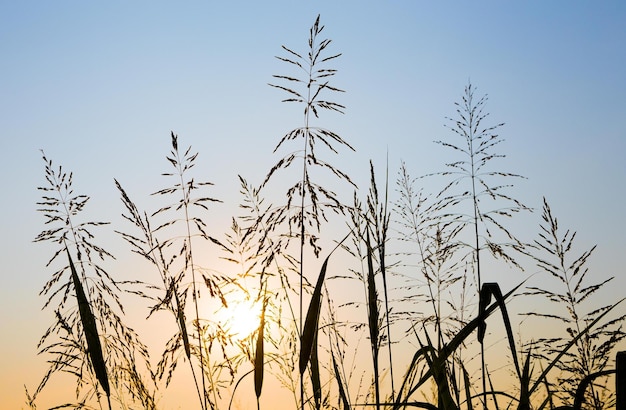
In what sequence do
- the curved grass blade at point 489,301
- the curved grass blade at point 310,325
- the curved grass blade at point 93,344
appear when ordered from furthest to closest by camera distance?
the curved grass blade at point 93,344 < the curved grass blade at point 310,325 < the curved grass blade at point 489,301

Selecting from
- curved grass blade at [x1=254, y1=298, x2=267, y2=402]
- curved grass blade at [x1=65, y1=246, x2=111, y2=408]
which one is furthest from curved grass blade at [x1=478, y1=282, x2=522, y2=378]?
curved grass blade at [x1=65, y1=246, x2=111, y2=408]

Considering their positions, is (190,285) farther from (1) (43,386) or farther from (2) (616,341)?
(2) (616,341)

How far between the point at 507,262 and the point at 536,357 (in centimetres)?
128

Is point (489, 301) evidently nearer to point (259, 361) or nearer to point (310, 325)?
point (310, 325)

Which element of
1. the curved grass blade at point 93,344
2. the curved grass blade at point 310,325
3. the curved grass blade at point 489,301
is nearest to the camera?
the curved grass blade at point 489,301

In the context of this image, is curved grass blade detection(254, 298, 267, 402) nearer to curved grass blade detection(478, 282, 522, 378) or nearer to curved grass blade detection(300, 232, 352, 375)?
curved grass blade detection(300, 232, 352, 375)

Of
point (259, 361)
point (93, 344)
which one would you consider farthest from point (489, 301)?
point (93, 344)

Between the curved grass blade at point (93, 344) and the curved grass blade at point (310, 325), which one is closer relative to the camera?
the curved grass blade at point (310, 325)

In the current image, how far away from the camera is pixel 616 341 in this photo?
3209 mm

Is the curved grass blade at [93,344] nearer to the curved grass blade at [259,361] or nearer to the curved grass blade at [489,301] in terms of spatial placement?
the curved grass blade at [259,361]

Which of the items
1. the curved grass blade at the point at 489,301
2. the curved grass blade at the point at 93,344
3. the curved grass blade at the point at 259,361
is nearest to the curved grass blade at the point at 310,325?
the curved grass blade at the point at 259,361

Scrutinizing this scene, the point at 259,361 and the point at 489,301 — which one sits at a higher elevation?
the point at 489,301

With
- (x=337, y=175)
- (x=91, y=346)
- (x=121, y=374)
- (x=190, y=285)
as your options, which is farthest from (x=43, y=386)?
(x=337, y=175)

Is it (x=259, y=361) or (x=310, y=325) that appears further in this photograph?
(x=259, y=361)
